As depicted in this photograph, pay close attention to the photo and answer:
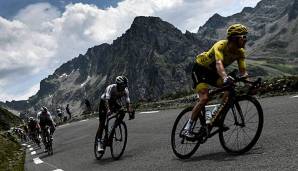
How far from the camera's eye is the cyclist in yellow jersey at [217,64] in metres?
8.18

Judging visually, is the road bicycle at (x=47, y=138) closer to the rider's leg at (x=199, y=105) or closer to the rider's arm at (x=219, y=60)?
the rider's leg at (x=199, y=105)

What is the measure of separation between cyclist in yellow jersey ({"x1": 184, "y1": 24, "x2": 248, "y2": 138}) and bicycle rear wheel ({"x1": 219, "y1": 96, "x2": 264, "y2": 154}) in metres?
0.46

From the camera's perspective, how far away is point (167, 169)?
9.14m

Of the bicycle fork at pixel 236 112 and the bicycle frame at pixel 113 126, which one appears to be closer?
the bicycle fork at pixel 236 112

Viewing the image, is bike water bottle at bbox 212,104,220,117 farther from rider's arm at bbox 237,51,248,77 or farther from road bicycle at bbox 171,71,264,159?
rider's arm at bbox 237,51,248,77

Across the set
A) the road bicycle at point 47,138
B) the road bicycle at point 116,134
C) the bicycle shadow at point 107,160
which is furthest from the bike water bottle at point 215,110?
the road bicycle at point 47,138

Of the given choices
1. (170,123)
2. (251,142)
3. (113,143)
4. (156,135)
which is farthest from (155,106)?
(251,142)

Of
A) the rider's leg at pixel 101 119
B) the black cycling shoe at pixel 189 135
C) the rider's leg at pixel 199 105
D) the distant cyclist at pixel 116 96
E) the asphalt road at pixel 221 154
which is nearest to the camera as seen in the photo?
the asphalt road at pixel 221 154

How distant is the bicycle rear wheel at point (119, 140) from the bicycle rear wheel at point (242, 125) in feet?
14.1

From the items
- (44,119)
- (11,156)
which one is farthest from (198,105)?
(11,156)

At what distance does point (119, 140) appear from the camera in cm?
1271

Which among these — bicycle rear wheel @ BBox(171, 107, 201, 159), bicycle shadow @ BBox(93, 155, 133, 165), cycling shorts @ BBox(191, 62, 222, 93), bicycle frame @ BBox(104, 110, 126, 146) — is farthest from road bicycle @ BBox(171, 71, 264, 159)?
bicycle shadow @ BBox(93, 155, 133, 165)

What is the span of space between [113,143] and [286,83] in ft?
29.3

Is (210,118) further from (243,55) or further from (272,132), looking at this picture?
(272,132)
